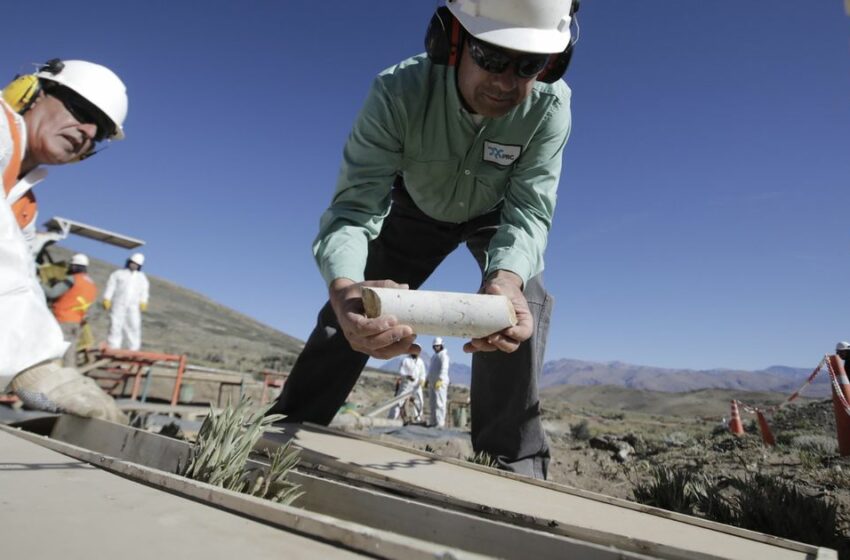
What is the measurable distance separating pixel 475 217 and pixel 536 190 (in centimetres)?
47

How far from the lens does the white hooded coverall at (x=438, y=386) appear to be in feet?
43.9

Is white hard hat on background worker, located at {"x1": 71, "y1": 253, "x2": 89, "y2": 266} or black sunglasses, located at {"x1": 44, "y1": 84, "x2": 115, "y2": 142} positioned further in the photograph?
white hard hat on background worker, located at {"x1": 71, "y1": 253, "x2": 89, "y2": 266}

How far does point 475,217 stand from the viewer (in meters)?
2.99

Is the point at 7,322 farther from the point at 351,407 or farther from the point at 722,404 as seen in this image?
the point at 722,404

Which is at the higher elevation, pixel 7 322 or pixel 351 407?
pixel 7 322

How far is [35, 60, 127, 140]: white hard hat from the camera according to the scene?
3190 millimetres

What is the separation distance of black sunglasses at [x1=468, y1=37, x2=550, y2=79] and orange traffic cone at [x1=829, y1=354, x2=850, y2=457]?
5.09 metres

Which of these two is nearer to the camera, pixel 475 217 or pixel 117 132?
pixel 475 217

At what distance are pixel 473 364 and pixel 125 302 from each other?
11153mm

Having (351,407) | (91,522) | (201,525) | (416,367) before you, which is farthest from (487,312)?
(416,367)

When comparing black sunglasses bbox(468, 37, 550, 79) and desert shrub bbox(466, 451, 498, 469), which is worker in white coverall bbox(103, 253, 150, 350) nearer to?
desert shrub bbox(466, 451, 498, 469)

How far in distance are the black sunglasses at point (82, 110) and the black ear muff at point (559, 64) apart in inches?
113

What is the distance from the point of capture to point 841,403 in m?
5.55

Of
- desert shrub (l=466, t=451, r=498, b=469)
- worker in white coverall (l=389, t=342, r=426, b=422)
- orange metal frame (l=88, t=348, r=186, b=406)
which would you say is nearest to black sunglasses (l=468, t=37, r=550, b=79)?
desert shrub (l=466, t=451, r=498, b=469)
